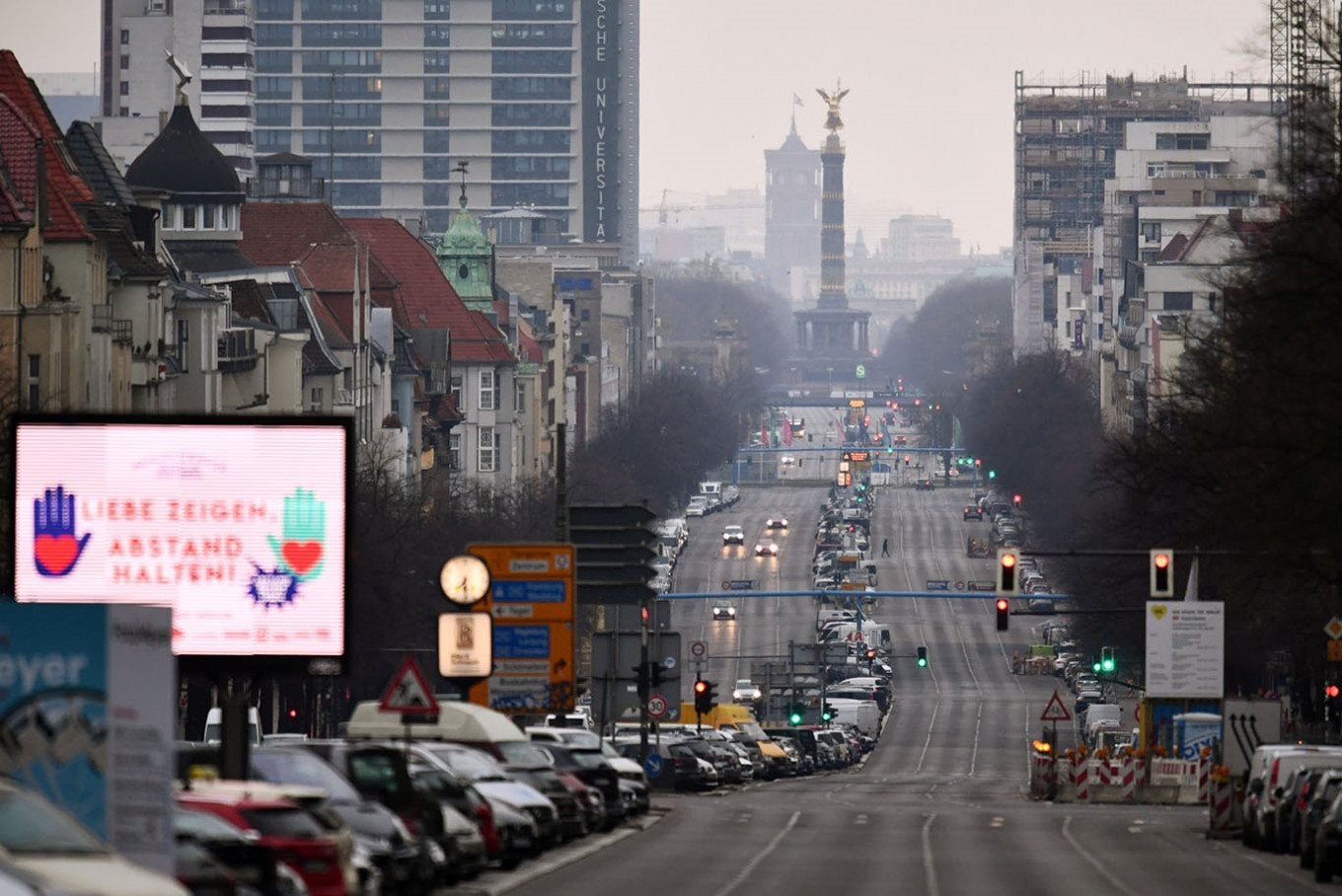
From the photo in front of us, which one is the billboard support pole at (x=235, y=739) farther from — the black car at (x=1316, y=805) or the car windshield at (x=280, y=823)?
the black car at (x=1316, y=805)

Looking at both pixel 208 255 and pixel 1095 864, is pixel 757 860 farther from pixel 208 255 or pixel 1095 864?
pixel 208 255

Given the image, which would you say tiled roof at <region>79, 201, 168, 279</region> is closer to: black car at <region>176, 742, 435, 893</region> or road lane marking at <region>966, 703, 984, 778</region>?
road lane marking at <region>966, 703, 984, 778</region>

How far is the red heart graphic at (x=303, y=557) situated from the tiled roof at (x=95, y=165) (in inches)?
2310

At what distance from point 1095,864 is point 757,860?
175 inches

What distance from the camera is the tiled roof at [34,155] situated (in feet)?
260

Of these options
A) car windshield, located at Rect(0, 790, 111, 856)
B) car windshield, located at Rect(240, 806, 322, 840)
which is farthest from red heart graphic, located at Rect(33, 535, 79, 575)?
car windshield, located at Rect(0, 790, 111, 856)

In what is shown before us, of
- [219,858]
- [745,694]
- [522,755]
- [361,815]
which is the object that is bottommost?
[745,694]

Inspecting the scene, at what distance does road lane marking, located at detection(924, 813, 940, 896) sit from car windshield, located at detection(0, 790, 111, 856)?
586 inches

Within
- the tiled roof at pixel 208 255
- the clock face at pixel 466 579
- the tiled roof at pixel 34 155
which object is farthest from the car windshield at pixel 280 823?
the tiled roof at pixel 208 255

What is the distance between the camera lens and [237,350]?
106 metres

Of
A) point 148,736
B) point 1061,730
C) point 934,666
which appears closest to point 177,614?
point 148,736

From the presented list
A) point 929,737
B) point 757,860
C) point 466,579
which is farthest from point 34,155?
point 929,737

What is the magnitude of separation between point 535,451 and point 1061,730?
6831 centimetres

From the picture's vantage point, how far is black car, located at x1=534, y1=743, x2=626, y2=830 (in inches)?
1886
